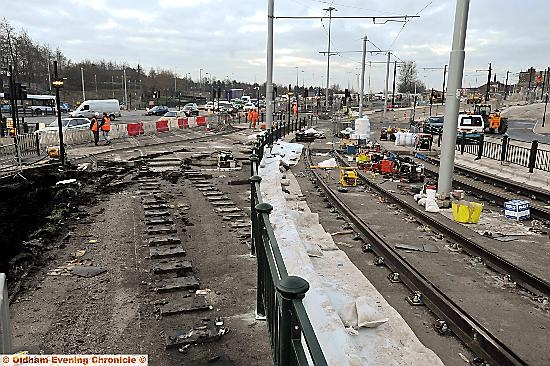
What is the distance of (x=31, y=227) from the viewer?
377 inches

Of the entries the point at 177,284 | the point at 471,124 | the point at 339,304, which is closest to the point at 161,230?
the point at 177,284

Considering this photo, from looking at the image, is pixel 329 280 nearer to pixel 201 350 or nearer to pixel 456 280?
pixel 456 280

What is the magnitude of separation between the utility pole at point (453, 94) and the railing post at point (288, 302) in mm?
11503

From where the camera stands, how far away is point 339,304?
636 centimetres

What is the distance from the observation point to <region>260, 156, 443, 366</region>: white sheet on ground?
192 inches

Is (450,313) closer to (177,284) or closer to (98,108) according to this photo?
(177,284)

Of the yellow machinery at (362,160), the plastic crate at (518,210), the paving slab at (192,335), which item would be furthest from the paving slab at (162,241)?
the yellow machinery at (362,160)

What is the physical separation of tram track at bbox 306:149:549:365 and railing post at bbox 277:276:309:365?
3495 millimetres

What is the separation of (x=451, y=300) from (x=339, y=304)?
72.3 inches

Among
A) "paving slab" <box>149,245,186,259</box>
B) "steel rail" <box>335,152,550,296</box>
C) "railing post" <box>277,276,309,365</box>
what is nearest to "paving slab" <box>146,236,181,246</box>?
"paving slab" <box>149,245,186,259</box>

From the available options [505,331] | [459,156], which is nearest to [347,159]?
[459,156]

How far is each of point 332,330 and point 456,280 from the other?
3867 mm

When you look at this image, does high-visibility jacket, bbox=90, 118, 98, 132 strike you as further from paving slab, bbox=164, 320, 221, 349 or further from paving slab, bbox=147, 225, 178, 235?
paving slab, bbox=164, 320, 221, 349

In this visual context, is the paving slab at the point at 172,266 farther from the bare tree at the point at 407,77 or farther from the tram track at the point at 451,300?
the bare tree at the point at 407,77
